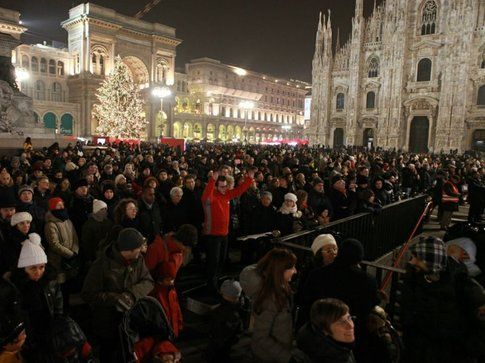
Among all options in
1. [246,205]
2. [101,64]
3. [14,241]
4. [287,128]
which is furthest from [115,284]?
[287,128]

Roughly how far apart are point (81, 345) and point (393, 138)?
46.2 meters

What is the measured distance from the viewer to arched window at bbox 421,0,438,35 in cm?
4141

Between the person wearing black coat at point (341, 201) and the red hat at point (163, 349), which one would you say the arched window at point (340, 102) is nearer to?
the person wearing black coat at point (341, 201)

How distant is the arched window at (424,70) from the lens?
42.2 meters

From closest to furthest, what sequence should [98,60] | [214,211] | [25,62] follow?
1. [214,211]
2. [98,60]
3. [25,62]

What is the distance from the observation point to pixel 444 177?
11.4 m

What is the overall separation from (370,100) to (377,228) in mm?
42721

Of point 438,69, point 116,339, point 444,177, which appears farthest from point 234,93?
point 116,339

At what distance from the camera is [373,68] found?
152 feet

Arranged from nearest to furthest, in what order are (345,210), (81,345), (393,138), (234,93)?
(81,345)
(345,210)
(393,138)
(234,93)

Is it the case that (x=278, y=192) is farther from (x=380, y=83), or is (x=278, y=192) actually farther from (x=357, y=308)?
(x=380, y=83)

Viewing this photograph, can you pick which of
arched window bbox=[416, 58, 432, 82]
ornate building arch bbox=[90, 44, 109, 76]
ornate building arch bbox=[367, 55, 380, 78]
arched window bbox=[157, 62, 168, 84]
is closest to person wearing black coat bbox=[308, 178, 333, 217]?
arched window bbox=[416, 58, 432, 82]

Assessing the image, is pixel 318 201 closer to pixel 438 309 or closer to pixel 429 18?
pixel 438 309

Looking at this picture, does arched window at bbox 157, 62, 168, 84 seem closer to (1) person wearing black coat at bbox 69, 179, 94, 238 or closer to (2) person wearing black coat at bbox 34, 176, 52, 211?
(2) person wearing black coat at bbox 34, 176, 52, 211
